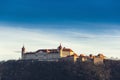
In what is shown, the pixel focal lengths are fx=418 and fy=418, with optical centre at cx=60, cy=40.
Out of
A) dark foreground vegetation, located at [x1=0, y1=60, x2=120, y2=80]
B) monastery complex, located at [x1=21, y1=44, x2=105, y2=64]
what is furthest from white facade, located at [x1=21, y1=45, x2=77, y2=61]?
dark foreground vegetation, located at [x1=0, y1=60, x2=120, y2=80]

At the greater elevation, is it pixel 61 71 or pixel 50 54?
pixel 50 54

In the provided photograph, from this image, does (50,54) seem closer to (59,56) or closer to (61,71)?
(59,56)

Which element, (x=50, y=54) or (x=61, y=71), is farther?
(x=50, y=54)

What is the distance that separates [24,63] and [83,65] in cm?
1542

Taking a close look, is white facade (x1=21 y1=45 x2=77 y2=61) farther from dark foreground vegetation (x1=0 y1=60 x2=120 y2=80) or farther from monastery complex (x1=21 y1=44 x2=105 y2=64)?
dark foreground vegetation (x1=0 y1=60 x2=120 y2=80)

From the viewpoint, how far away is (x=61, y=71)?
87.6 m

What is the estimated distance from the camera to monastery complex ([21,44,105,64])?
9250cm

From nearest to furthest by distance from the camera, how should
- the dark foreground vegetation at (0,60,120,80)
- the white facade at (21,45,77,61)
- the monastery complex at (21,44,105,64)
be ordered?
the dark foreground vegetation at (0,60,120,80), the monastery complex at (21,44,105,64), the white facade at (21,45,77,61)

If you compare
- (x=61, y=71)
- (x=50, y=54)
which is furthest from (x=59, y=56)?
(x=61, y=71)

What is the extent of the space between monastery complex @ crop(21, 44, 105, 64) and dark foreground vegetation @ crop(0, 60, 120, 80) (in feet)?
5.53

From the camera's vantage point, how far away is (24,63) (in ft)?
319

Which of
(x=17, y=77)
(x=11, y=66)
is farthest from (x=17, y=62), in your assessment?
(x=17, y=77)

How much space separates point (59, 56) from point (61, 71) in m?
7.92

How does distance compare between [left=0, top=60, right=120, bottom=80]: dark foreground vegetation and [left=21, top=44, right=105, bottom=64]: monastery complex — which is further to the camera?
[left=21, top=44, right=105, bottom=64]: monastery complex
